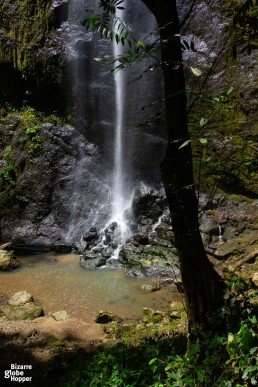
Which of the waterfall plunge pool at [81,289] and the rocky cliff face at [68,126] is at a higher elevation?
the rocky cliff face at [68,126]

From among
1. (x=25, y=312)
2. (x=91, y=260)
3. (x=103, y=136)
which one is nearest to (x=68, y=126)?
(x=103, y=136)

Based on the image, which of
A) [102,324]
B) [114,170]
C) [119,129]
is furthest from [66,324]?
[119,129]

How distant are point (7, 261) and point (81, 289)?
240 cm

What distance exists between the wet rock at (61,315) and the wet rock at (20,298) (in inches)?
31.7

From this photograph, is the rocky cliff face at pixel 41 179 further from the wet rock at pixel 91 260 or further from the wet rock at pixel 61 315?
the wet rock at pixel 61 315

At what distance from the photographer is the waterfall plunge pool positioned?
21.5 ft

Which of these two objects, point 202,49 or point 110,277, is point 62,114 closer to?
point 202,49

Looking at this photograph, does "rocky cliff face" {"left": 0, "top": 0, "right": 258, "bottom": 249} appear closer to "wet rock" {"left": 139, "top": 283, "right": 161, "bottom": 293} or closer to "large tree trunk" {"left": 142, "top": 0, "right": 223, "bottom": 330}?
"wet rock" {"left": 139, "top": 283, "right": 161, "bottom": 293}

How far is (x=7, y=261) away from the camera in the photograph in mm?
8570

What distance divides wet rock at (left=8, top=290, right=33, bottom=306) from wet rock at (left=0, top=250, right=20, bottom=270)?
1842 mm

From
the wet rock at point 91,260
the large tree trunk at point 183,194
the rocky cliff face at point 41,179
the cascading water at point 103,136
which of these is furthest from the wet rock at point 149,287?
the large tree trunk at point 183,194

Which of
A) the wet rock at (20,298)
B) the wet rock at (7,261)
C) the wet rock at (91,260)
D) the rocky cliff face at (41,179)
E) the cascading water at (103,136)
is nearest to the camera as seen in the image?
the wet rock at (20,298)

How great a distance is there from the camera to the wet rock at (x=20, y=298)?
21.3 feet

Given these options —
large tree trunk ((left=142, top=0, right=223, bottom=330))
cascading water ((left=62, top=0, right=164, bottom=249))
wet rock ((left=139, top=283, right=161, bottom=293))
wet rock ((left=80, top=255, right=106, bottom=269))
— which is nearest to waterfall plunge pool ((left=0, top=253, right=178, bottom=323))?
wet rock ((left=139, top=283, right=161, bottom=293))
